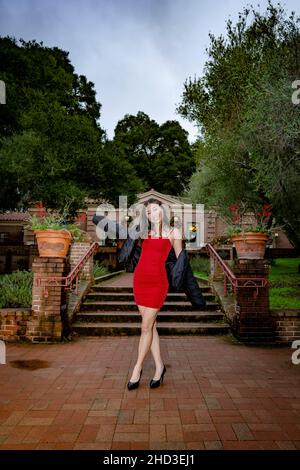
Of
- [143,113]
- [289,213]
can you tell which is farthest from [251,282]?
[143,113]

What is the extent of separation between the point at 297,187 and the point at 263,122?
241cm

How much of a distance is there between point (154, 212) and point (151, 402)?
6.51 ft

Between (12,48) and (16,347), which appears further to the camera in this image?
(12,48)

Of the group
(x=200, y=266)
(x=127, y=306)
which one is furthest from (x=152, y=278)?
(x=200, y=266)

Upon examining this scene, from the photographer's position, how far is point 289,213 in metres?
12.2

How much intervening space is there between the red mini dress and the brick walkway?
1003 millimetres

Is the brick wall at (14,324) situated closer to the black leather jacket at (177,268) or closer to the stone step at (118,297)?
the stone step at (118,297)

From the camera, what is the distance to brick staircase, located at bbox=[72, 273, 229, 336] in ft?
22.0

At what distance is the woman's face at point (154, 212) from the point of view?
159 inches

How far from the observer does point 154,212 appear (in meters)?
4.07

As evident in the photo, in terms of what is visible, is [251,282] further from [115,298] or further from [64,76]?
[64,76]

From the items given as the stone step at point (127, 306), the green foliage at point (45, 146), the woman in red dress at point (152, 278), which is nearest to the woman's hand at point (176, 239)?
the woman in red dress at point (152, 278)

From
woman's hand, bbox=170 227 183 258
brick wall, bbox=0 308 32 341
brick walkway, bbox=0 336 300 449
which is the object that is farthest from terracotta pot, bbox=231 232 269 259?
brick wall, bbox=0 308 32 341

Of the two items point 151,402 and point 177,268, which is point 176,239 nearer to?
point 177,268
